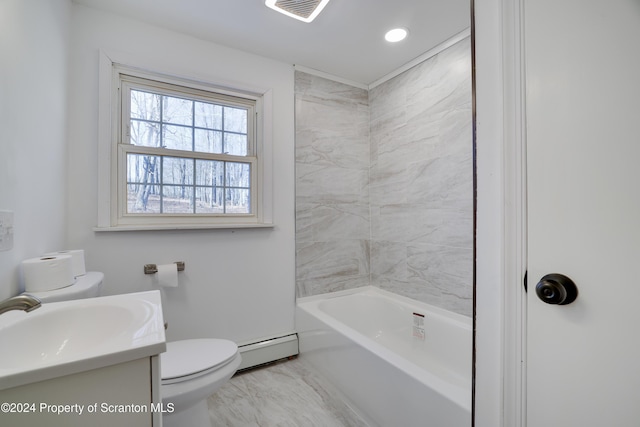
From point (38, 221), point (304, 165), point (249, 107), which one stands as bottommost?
point (38, 221)

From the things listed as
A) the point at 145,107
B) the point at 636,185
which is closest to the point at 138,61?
the point at 145,107

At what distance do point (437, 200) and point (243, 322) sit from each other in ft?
5.71

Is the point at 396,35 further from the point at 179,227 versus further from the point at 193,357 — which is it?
the point at 193,357

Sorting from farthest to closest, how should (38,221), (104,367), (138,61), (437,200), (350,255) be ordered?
(350,255) → (437,200) → (138,61) → (38,221) → (104,367)

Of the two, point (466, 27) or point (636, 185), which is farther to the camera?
point (466, 27)

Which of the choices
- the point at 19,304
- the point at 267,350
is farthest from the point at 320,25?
the point at 267,350

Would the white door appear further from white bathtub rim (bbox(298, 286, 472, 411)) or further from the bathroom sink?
the bathroom sink

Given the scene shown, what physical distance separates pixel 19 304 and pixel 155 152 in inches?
47.3

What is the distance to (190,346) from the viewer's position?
150 centimetres

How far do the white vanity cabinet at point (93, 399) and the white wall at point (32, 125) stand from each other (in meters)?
0.64

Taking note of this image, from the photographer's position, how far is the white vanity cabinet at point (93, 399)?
0.55 m

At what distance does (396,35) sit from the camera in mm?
1865

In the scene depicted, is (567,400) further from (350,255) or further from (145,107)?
(145,107)

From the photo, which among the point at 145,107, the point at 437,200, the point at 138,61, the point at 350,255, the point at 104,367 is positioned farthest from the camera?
the point at 350,255
